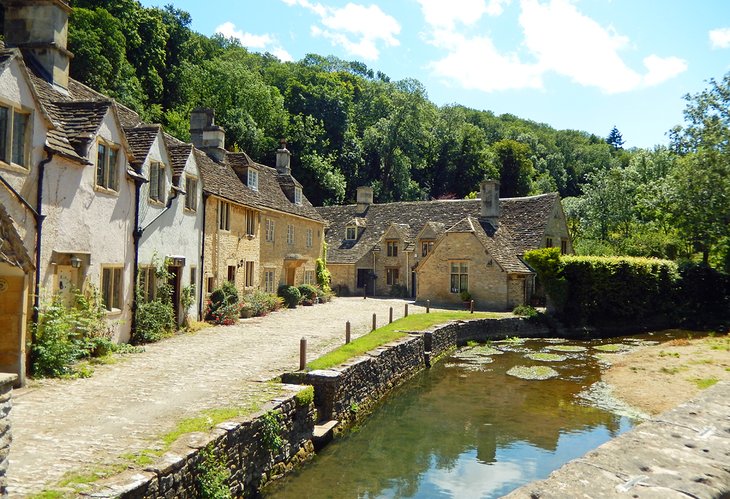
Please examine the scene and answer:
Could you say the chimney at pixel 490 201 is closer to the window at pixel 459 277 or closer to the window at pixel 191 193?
the window at pixel 459 277

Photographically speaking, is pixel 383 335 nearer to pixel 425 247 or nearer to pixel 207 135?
pixel 207 135

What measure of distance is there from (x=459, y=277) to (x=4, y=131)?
31.1m

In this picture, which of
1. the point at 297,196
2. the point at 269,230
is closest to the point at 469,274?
the point at 297,196

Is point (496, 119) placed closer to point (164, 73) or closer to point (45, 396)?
point (164, 73)

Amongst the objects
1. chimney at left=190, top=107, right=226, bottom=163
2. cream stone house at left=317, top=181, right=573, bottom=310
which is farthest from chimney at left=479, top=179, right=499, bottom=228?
chimney at left=190, top=107, right=226, bottom=163

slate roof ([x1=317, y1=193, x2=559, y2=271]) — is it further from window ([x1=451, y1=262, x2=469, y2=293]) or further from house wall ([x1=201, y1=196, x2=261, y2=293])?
house wall ([x1=201, y1=196, x2=261, y2=293])

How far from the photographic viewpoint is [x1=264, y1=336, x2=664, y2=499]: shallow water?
11.2 meters

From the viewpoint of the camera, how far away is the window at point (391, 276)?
48281 mm

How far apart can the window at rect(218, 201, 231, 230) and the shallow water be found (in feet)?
40.0

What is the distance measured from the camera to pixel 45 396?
37.6 feet

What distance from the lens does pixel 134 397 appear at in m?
11.6

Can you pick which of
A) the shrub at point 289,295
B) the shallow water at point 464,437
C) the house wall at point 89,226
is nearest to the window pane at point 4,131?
the house wall at point 89,226

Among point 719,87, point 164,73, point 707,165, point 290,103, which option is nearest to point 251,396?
point 707,165

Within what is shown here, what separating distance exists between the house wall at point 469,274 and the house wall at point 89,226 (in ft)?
83.3
